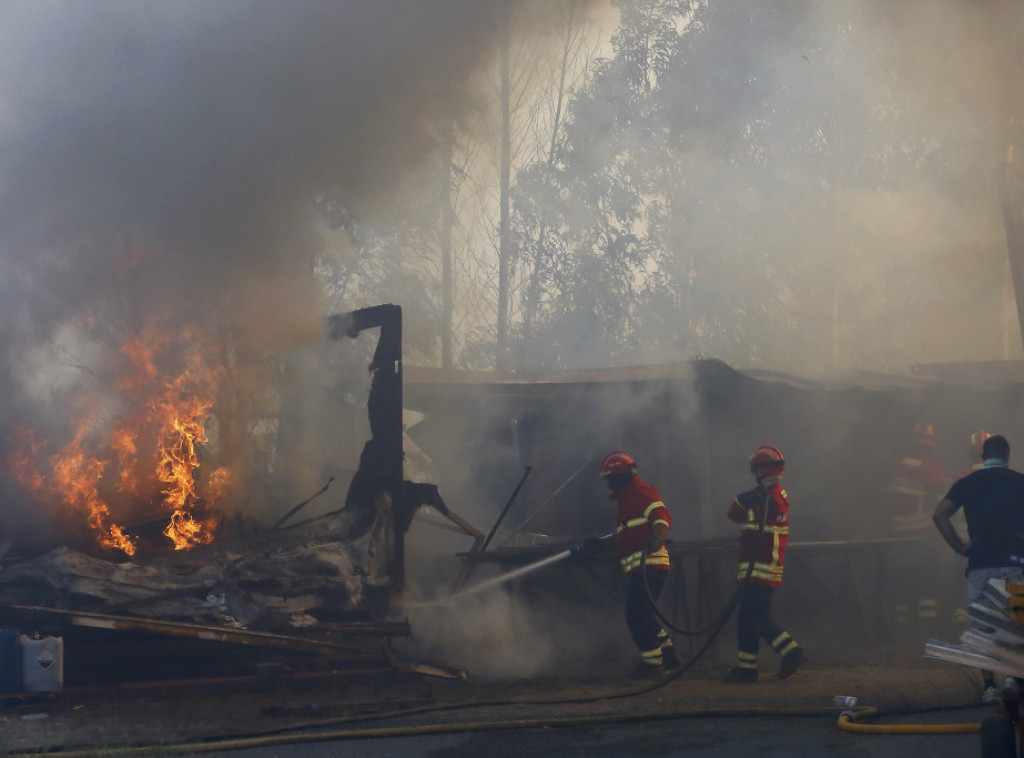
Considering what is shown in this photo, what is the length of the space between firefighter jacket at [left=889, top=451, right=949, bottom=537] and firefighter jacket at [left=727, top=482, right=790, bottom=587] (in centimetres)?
255

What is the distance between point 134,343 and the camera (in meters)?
8.68

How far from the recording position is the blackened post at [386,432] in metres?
8.22

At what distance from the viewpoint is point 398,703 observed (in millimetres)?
6598

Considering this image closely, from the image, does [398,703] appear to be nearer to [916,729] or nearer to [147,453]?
[916,729]

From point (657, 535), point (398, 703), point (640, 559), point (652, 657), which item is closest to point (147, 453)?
point (398, 703)

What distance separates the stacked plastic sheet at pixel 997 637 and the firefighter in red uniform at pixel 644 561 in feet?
11.3

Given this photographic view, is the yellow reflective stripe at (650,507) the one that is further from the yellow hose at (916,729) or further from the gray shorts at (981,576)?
the yellow hose at (916,729)

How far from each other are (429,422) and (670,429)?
9.03ft

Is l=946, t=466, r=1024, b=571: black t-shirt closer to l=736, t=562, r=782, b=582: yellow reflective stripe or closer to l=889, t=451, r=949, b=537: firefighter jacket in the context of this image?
l=736, t=562, r=782, b=582: yellow reflective stripe

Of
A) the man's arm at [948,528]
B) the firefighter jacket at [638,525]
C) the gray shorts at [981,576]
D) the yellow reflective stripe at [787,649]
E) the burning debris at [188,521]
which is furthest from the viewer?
the firefighter jacket at [638,525]

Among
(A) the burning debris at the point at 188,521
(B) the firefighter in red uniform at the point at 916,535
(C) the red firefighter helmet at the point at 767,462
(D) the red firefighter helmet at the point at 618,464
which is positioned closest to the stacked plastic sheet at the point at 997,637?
(C) the red firefighter helmet at the point at 767,462

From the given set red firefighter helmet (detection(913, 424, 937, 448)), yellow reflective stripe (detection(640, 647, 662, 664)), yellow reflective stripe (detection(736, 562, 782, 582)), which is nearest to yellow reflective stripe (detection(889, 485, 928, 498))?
red firefighter helmet (detection(913, 424, 937, 448))

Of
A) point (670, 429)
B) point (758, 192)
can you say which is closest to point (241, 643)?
point (670, 429)

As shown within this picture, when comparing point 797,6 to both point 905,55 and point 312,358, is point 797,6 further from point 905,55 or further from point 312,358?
point 312,358
